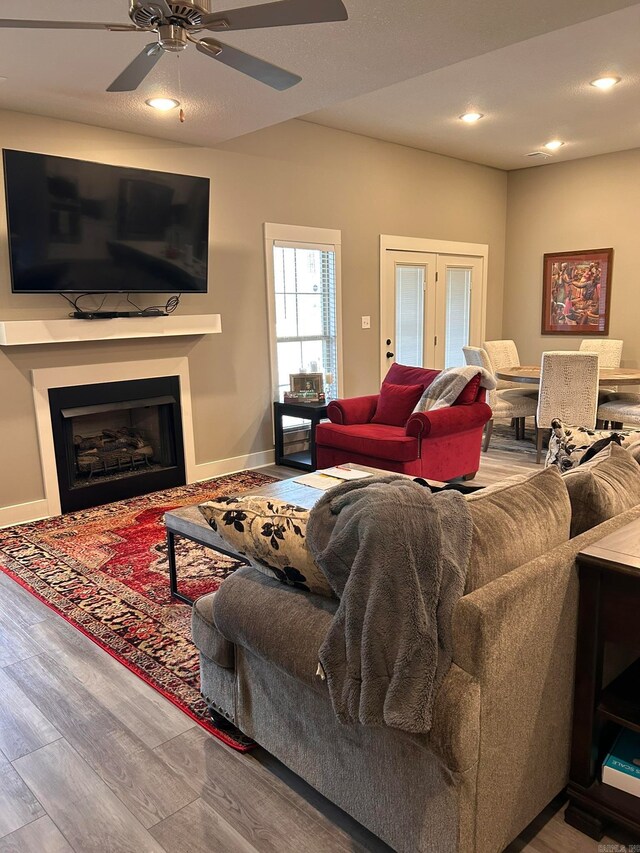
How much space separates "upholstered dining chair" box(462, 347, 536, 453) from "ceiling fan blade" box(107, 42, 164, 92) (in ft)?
13.2

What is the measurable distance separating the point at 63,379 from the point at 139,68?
2334mm

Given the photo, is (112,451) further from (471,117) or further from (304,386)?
(471,117)

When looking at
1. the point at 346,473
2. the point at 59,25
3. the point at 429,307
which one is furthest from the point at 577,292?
the point at 59,25

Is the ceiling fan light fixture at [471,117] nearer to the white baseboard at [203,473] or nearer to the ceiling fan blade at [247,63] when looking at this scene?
the ceiling fan blade at [247,63]

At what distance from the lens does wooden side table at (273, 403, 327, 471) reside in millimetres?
5129

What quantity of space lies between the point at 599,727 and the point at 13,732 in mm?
1873

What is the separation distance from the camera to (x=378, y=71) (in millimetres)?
3291

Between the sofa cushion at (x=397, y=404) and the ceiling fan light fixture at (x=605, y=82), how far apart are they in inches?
98.7

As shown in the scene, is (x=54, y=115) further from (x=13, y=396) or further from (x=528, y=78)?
(x=528, y=78)

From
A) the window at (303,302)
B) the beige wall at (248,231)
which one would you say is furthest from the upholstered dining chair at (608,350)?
the window at (303,302)

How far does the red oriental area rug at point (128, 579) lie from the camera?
2.49 meters

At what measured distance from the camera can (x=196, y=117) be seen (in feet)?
13.2

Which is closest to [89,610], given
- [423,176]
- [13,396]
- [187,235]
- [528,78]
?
[13,396]

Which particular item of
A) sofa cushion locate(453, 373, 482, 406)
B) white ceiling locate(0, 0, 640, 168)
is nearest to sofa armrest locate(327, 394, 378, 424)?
sofa cushion locate(453, 373, 482, 406)
